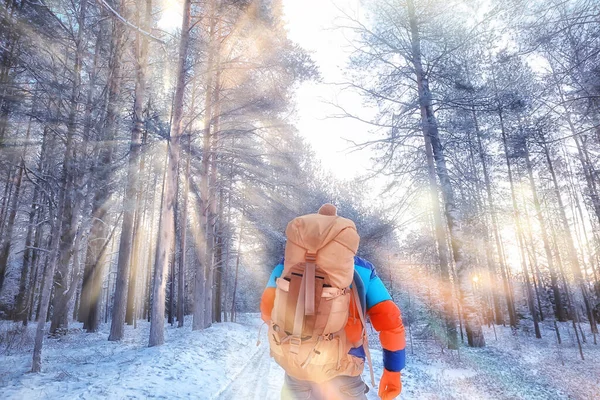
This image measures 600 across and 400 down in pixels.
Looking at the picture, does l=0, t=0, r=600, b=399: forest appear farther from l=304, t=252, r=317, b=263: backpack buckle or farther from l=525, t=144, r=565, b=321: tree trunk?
l=304, t=252, r=317, b=263: backpack buckle

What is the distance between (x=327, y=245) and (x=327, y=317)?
1.41ft

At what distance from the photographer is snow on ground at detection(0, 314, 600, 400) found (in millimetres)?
4947

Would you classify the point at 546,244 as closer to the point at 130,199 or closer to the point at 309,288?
the point at 309,288

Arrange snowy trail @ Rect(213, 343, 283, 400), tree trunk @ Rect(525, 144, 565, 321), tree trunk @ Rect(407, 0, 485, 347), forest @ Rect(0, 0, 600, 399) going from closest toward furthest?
snowy trail @ Rect(213, 343, 283, 400), forest @ Rect(0, 0, 600, 399), tree trunk @ Rect(407, 0, 485, 347), tree trunk @ Rect(525, 144, 565, 321)

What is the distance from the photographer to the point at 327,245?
1.91 metres

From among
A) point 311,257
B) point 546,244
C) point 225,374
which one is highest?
point 546,244

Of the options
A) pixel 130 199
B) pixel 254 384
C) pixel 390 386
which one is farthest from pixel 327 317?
pixel 130 199

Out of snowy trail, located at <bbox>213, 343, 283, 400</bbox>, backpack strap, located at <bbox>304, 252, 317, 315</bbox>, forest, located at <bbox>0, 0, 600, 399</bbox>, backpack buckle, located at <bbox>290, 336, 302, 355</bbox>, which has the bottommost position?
snowy trail, located at <bbox>213, 343, 283, 400</bbox>

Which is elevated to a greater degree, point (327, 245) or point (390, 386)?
point (327, 245)

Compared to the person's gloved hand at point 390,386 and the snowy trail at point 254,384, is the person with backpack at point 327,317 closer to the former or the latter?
the person's gloved hand at point 390,386

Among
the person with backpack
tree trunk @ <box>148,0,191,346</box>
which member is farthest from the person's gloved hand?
tree trunk @ <box>148,0,191,346</box>

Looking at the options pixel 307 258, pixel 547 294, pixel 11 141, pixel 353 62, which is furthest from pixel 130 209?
pixel 547 294

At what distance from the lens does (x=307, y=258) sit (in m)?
1.93

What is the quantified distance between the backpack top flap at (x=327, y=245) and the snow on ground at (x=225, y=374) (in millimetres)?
4145
